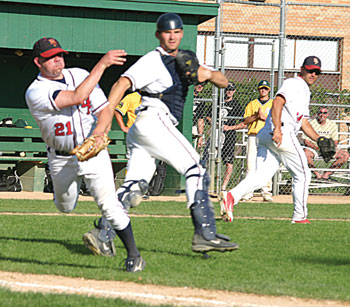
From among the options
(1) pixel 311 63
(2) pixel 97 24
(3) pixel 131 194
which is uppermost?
(2) pixel 97 24

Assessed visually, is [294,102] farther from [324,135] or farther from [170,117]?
[324,135]

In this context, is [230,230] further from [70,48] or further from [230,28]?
[230,28]

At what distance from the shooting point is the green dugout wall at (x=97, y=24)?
14.4 meters

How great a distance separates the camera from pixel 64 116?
5863mm

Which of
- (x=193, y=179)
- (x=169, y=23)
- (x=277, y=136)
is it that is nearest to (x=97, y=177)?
(x=193, y=179)

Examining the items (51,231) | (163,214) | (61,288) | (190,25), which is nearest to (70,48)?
(190,25)

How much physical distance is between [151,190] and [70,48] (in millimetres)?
3219

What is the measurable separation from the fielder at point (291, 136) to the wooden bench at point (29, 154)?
5.74 metres

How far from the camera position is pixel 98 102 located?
589cm

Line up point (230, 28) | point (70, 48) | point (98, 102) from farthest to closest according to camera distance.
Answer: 1. point (230, 28)
2. point (70, 48)
3. point (98, 102)

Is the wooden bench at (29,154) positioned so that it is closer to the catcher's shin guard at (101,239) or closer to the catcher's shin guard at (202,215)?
the catcher's shin guard at (101,239)

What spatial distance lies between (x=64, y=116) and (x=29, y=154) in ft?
32.0

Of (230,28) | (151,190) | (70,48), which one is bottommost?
(151,190)

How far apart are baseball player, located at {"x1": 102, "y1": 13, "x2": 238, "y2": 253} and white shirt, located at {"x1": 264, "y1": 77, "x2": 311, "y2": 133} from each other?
10.5ft
